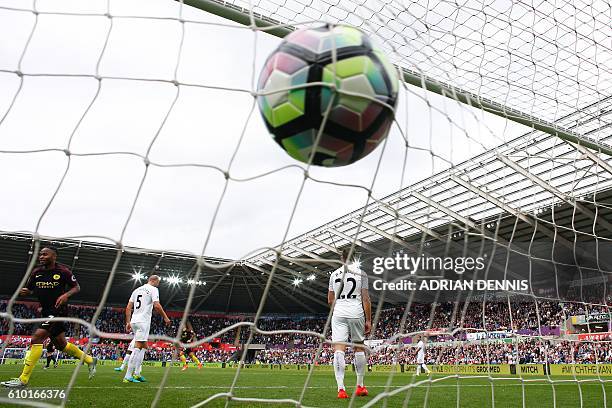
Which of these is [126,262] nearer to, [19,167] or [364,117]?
[19,167]

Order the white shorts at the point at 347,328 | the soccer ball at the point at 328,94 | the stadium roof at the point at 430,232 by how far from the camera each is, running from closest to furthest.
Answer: the soccer ball at the point at 328,94 → the white shorts at the point at 347,328 → the stadium roof at the point at 430,232

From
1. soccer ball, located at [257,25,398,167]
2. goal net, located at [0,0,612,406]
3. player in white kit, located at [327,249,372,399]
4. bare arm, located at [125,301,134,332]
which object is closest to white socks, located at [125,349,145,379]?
bare arm, located at [125,301,134,332]

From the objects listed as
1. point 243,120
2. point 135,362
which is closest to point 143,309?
point 135,362

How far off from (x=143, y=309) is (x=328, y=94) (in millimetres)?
5230

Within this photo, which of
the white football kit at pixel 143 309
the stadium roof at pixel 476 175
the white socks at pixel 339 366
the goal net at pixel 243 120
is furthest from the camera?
the white football kit at pixel 143 309

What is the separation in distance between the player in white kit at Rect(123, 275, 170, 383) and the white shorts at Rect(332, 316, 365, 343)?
8.37 ft

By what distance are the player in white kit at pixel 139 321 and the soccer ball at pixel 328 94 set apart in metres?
4.53

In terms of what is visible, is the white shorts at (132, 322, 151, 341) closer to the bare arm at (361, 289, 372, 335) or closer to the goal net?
the goal net

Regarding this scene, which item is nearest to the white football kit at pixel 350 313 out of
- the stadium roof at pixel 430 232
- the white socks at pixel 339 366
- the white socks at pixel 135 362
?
the white socks at pixel 339 366

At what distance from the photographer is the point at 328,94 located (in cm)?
236

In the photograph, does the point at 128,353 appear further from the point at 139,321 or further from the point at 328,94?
the point at 328,94

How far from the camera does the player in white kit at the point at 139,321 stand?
21.0 feet

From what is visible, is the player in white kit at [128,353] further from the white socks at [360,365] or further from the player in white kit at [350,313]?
the white socks at [360,365]

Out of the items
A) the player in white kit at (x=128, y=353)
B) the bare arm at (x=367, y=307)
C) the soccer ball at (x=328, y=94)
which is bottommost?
the player in white kit at (x=128, y=353)
